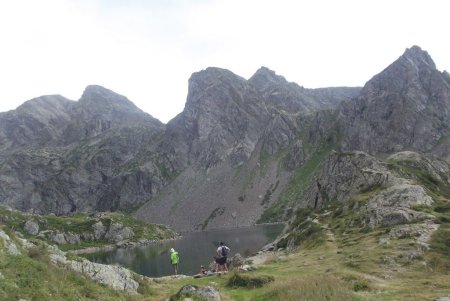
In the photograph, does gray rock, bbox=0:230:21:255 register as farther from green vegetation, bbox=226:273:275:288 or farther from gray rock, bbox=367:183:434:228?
gray rock, bbox=367:183:434:228

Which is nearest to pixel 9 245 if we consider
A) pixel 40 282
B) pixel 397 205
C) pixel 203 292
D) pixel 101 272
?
pixel 40 282

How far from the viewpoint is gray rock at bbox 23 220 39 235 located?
191 meters

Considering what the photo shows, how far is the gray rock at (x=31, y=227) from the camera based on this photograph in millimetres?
190875

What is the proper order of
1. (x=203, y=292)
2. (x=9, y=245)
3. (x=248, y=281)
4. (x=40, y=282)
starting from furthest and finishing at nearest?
(x=248, y=281), (x=203, y=292), (x=9, y=245), (x=40, y=282)

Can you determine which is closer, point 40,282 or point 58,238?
point 40,282

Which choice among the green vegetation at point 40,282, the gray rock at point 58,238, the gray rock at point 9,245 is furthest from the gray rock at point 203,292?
the gray rock at point 58,238

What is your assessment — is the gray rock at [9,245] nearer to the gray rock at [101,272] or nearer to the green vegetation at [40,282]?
the green vegetation at [40,282]

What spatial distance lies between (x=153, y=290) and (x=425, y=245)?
99.2 ft

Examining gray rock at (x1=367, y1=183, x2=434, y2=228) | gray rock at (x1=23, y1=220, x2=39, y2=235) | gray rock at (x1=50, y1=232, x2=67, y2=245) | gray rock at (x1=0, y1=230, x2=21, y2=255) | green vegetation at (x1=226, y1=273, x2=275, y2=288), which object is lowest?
gray rock at (x1=50, y1=232, x2=67, y2=245)

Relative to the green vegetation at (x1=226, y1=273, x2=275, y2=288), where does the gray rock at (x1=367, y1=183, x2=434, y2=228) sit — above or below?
above

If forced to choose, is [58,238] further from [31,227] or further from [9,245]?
[9,245]

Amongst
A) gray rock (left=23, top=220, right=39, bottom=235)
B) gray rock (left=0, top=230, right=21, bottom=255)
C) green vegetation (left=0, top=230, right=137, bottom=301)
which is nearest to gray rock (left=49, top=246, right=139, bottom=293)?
green vegetation (left=0, top=230, right=137, bottom=301)

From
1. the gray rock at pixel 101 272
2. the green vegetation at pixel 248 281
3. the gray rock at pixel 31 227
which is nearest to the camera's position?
the gray rock at pixel 101 272

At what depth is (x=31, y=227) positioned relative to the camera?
193375 mm
